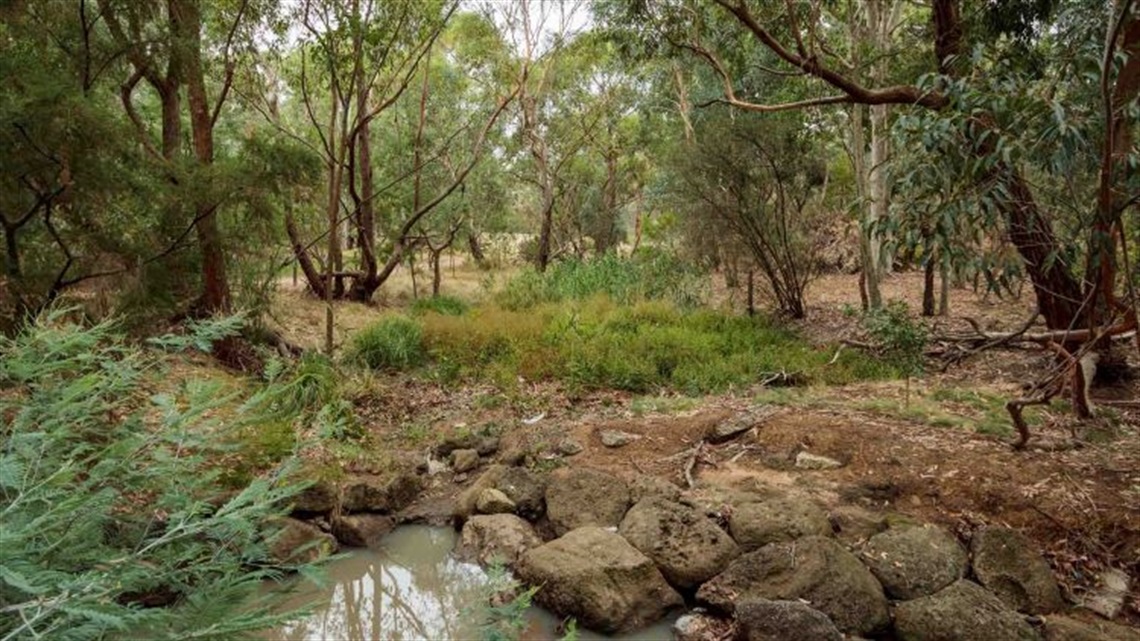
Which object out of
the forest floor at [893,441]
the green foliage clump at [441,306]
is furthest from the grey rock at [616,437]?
the green foliage clump at [441,306]

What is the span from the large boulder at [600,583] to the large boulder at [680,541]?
Result: 116mm

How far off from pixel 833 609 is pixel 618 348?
4876mm

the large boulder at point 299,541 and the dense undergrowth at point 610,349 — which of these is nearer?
the large boulder at point 299,541

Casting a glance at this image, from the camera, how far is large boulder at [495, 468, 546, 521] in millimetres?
5117

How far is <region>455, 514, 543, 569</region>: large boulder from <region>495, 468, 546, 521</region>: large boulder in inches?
6.5

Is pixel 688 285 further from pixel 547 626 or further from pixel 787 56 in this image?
pixel 547 626

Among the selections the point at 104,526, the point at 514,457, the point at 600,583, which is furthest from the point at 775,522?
the point at 104,526

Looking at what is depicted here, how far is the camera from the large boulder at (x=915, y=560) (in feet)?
13.1

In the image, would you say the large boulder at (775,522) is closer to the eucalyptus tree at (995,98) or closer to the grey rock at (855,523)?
the grey rock at (855,523)

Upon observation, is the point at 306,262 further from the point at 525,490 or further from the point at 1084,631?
the point at 1084,631

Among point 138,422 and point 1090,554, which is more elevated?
point 138,422

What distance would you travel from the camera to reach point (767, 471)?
5.34 metres

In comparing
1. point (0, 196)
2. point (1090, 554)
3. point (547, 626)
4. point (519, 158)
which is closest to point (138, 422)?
point (547, 626)

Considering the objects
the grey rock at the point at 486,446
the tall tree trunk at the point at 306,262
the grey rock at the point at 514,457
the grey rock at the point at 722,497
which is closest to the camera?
the grey rock at the point at 722,497
